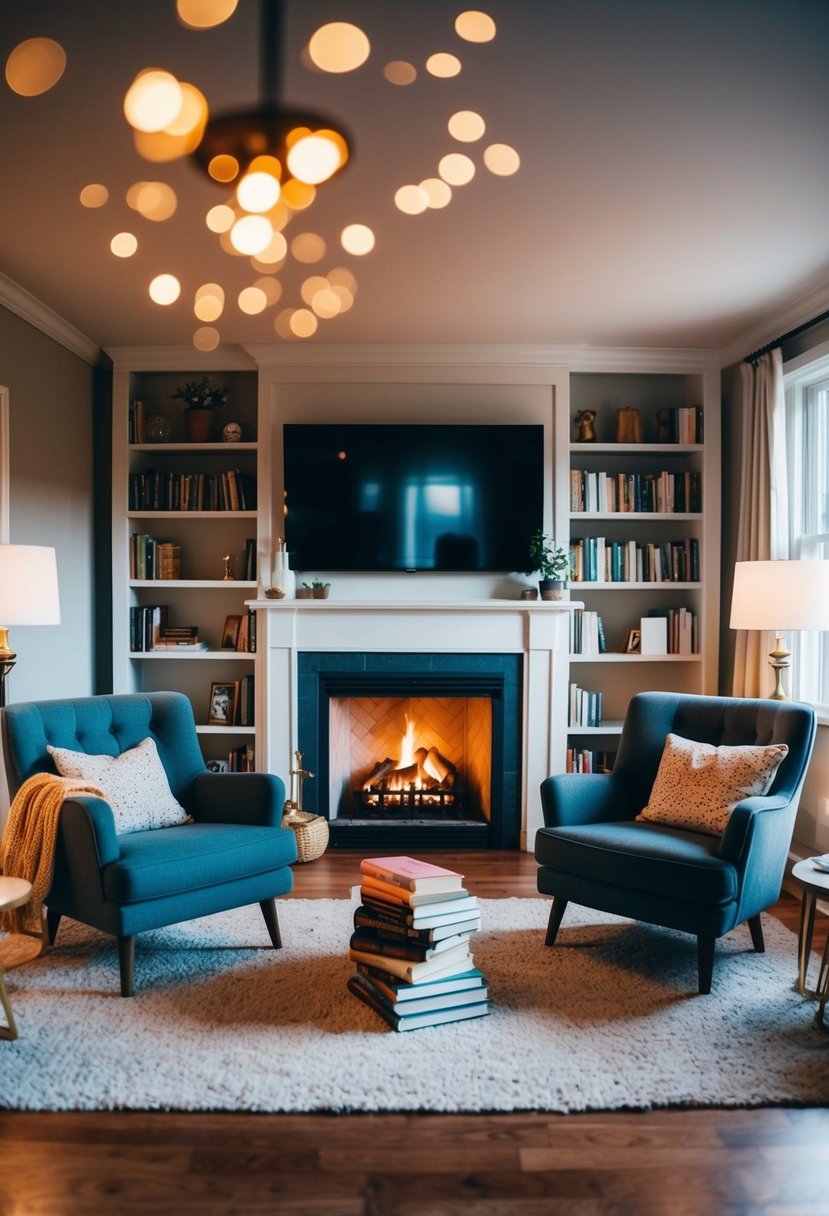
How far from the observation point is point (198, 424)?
4770 millimetres

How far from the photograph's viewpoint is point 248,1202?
5.80 feet

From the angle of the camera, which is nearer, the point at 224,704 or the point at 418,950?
the point at 418,950

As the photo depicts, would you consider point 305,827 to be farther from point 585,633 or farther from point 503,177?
point 503,177

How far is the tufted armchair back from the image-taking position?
2945mm

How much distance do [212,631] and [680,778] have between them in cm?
288

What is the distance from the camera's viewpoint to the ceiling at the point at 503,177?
6.61ft

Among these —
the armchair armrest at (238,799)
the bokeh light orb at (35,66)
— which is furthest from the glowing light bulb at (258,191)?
the armchair armrest at (238,799)

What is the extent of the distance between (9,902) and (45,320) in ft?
9.62

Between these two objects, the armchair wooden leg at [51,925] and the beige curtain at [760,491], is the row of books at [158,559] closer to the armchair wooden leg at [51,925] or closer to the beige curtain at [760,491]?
→ the armchair wooden leg at [51,925]

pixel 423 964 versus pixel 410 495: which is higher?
pixel 410 495

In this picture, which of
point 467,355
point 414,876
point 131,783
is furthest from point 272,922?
point 467,355

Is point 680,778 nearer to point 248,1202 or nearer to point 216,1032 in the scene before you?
point 216,1032

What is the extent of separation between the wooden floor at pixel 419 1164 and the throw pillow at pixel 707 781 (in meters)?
1.04

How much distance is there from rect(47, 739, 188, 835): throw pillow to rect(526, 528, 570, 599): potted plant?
2.23 m
